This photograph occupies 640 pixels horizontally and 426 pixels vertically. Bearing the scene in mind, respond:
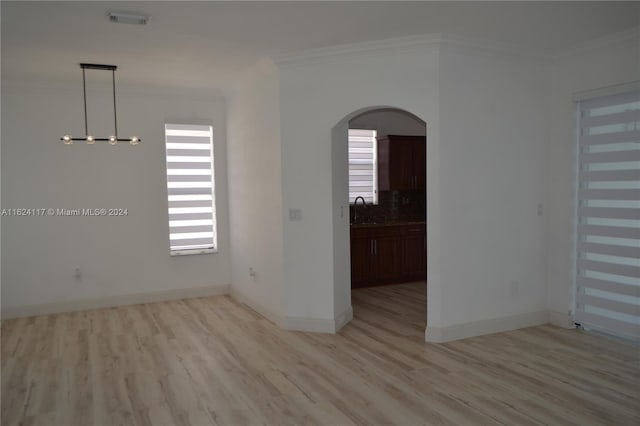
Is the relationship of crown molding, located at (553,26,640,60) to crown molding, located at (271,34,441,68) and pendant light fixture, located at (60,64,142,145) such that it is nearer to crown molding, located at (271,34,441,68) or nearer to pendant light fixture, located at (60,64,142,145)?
crown molding, located at (271,34,441,68)

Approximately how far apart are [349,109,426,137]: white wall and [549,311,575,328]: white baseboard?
141 inches

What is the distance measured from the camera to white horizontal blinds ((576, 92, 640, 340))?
14.7ft

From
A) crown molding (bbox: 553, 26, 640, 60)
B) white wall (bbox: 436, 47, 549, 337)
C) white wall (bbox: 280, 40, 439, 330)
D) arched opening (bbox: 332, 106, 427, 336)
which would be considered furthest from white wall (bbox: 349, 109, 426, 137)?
crown molding (bbox: 553, 26, 640, 60)

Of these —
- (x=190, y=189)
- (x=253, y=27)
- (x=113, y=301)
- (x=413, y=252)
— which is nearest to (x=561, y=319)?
(x=413, y=252)

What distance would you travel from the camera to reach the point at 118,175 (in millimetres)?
6312

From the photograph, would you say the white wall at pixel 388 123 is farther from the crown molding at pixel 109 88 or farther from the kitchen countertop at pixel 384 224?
the crown molding at pixel 109 88

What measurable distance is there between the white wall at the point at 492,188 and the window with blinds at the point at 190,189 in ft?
11.6

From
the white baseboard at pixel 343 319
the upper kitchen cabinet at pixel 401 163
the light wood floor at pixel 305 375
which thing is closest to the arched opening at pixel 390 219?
the upper kitchen cabinet at pixel 401 163

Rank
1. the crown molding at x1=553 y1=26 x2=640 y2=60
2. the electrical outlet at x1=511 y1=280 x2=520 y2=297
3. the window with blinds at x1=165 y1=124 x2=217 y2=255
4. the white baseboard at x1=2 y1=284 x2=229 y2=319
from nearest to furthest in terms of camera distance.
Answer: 1. the crown molding at x1=553 y1=26 x2=640 y2=60
2. the electrical outlet at x1=511 y1=280 x2=520 y2=297
3. the white baseboard at x1=2 y1=284 x2=229 y2=319
4. the window with blinds at x1=165 y1=124 x2=217 y2=255

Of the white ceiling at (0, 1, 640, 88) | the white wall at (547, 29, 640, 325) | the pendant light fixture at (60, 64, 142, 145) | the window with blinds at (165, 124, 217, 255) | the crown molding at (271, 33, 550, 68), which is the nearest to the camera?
the white ceiling at (0, 1, 640, 88)

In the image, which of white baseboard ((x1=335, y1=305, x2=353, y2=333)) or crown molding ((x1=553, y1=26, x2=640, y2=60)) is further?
white baseboard ((x1=335, y1=305, x2=353, y2=333))

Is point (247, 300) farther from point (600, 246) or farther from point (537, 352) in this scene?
point (600, 246)

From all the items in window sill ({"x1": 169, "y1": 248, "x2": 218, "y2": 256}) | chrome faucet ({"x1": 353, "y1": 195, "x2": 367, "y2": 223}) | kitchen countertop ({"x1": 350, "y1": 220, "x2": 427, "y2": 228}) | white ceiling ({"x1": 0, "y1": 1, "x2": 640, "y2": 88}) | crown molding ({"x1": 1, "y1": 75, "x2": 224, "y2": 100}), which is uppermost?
white ceiling ({"x1": 0, "y1": 1, "x2": 640, "y2": 88})

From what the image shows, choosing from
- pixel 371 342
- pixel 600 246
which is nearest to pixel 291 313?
pixel 371 342
